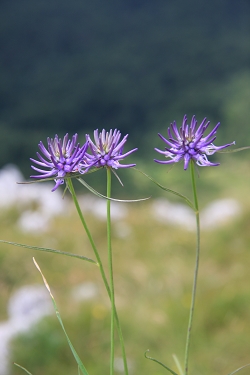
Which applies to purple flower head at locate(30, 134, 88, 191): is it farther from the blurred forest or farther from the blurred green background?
the blurred forest

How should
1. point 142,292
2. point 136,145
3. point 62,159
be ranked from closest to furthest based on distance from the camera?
point 62,159, point 142,292, point 136,145

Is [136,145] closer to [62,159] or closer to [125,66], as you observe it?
[125,66]

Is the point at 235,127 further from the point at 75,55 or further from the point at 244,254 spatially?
the point at 244,254

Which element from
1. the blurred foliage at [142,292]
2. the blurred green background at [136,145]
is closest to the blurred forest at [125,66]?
the blurred green background at [136,145]

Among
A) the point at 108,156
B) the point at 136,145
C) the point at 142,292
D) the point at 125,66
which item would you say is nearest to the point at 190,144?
the point at 108,156

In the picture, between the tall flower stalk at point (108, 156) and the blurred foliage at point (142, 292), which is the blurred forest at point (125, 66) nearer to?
the blurred foliage at point (142, 292)

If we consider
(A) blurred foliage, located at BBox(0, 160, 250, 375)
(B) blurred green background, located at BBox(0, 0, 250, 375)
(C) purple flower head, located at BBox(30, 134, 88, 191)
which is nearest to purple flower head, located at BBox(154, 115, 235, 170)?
(B) blurred green background, located at BBox(0, 0, 250, 375)
